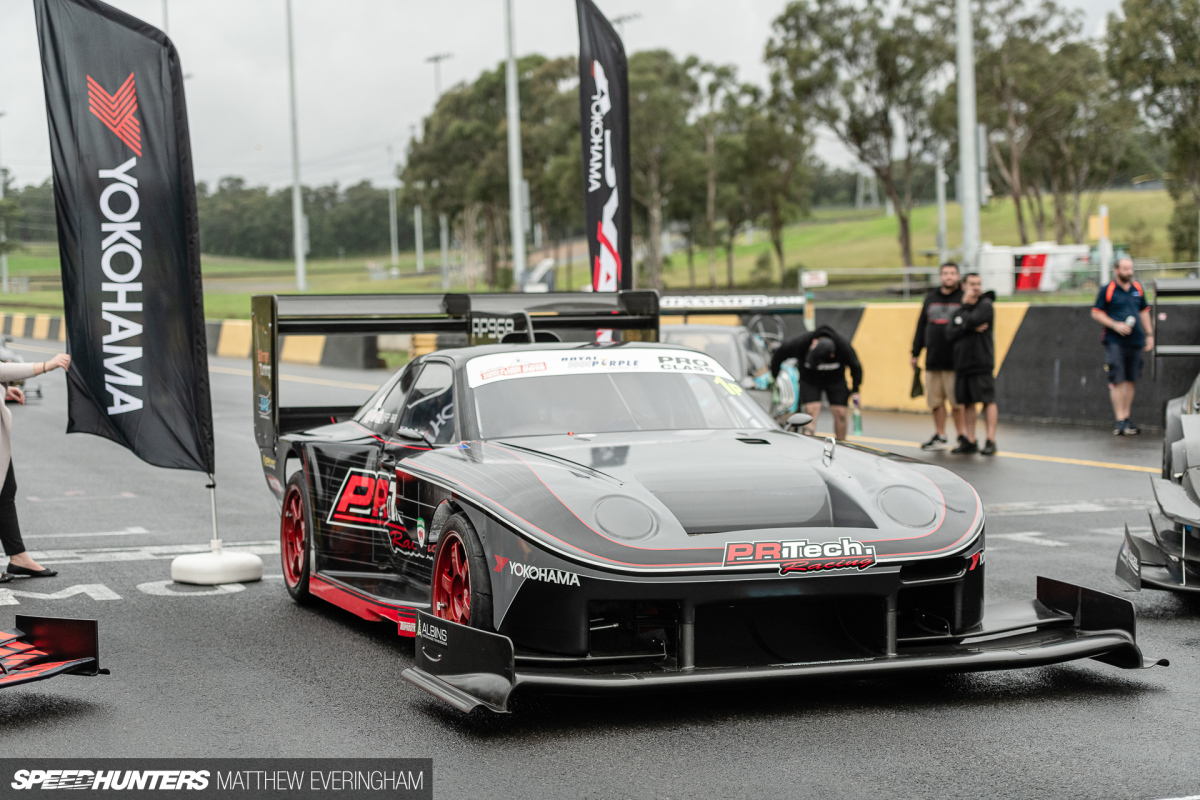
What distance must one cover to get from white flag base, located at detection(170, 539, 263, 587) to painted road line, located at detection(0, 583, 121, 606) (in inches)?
17.0

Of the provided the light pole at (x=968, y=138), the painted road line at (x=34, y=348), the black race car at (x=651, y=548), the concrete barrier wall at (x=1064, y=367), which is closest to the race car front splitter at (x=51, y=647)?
the black race car at (x=651, y=548)

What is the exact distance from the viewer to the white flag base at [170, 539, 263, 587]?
26.6ft

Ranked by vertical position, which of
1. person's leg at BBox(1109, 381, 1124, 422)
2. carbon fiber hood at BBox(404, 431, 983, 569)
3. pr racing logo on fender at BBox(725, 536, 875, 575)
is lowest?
person's leg at BBox(1109, 381, 1124, 422)

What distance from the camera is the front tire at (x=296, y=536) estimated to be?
292 inches

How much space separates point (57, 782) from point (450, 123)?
2760 inches

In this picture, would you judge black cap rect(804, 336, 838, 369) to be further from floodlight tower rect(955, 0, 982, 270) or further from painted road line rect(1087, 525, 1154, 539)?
floodlight tower rect(955, 0, 982, 270)

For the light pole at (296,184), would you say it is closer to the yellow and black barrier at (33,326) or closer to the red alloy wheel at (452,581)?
the yellow and black barrier at (33,326)

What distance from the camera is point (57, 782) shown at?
4359 millimetres

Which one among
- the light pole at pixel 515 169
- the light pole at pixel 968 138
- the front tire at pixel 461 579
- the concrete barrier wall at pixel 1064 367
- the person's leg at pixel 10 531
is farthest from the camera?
the light pole at pixel 515 169

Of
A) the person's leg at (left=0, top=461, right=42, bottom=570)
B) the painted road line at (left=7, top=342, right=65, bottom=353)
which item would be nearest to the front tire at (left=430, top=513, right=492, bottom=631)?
the person's leg at (left=0, top=461, right=42, bottom=570)

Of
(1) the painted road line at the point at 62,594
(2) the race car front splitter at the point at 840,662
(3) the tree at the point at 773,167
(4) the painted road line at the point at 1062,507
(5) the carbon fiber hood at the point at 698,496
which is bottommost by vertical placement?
(4) the painted road line at the point at 1062,507

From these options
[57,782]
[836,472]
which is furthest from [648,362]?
[57,782]

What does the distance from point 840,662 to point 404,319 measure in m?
4.91

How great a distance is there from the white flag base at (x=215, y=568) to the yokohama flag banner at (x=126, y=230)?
1.73 ft
